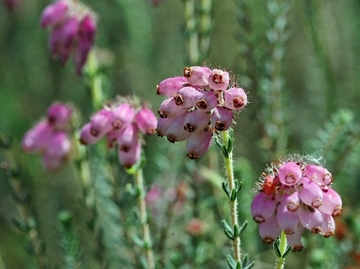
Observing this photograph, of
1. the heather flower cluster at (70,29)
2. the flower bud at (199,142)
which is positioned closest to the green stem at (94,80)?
the heather flower cluster at (70,29)

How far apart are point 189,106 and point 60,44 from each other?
155cm

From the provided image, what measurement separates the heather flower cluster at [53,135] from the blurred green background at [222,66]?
0.50 meters

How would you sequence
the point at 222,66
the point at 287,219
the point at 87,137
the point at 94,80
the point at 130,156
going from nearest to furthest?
the point at 287,219 < the point at 130,156 < the point at 87,137 < the point at 94,80 < the point at 222,66

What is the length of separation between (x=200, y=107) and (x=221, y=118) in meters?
0.06

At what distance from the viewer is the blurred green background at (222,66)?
3580 millimetres

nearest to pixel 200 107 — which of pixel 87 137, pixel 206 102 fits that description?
pixel 206 102

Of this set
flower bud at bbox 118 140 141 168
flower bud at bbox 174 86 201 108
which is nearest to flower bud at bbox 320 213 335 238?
flower bud at bbox 174 86 201 108

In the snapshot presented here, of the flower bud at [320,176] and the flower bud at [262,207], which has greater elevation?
the flower bud at [320,176]

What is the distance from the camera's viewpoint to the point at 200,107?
70.7 inches

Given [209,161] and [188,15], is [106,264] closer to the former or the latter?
[209,161]

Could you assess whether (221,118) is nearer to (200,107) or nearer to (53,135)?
(200,107)

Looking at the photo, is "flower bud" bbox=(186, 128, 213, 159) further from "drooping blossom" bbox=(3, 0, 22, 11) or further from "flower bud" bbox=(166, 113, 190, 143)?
"drooping blossom" bbox=(3, 0, 22, 11)

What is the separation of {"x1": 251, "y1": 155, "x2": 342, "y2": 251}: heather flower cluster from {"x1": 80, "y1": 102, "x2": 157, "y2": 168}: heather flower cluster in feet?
2.01

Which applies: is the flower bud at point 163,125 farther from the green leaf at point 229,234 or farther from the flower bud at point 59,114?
the flower bud at point 59,114
